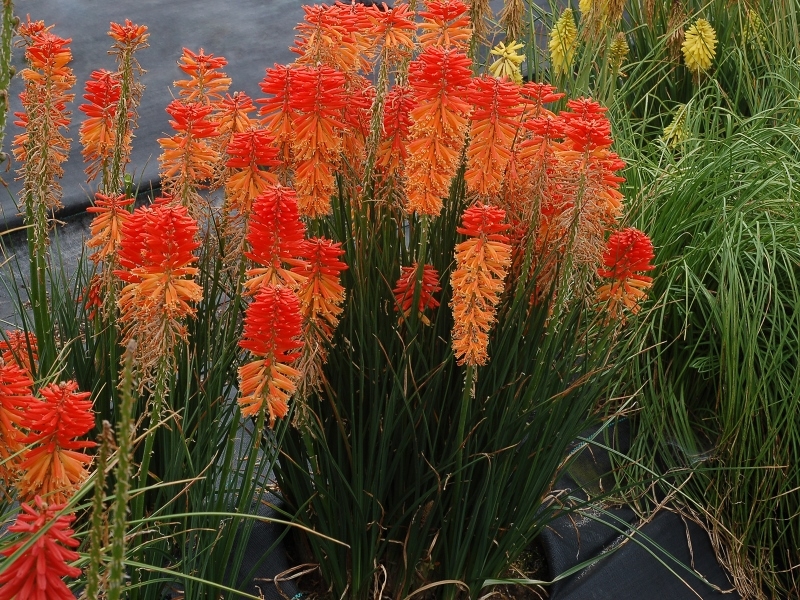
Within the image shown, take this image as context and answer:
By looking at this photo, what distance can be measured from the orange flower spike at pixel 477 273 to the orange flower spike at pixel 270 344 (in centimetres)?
37

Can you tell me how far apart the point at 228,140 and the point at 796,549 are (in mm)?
2034

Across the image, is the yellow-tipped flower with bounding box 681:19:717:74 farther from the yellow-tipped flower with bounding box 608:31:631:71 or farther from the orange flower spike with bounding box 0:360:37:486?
the orange flower spike with bounding box 0:360:37:486

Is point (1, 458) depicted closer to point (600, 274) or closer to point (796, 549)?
point (600, 274)

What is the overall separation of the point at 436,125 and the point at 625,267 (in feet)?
2.25

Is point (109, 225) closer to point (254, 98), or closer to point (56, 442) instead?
point (56, 442)

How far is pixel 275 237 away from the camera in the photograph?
153 cm

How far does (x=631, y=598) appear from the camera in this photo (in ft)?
8.50

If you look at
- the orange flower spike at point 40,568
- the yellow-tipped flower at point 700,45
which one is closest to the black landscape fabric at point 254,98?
the orange flower spike at point 40,568

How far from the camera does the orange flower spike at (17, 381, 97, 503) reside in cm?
128

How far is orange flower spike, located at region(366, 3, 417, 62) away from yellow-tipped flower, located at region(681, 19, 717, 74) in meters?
2.14

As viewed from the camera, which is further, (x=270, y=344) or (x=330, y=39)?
(x=330, y=39)

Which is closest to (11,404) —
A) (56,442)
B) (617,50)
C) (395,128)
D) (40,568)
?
(56,442)

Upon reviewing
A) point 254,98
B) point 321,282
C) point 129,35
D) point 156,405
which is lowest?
point 254,98

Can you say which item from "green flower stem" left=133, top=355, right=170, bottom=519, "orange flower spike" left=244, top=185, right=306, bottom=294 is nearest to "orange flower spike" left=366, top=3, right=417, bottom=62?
"orange flower spike" left=244, top=185, right=306, bottom=294
